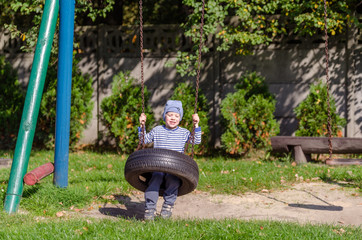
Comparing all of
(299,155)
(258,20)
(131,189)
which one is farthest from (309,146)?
(131,189)

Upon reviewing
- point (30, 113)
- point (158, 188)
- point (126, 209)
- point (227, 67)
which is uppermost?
point (227, 67)

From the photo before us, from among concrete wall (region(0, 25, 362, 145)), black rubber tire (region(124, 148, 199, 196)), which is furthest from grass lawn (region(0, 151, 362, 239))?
concrete wall (region(0, 25, 362, 145))

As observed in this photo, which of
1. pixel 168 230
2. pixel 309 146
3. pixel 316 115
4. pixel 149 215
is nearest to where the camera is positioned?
pixel 168 230

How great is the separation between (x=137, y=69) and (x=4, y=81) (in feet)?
9.18

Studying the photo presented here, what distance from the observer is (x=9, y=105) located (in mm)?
10172

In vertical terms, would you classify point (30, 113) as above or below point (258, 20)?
below

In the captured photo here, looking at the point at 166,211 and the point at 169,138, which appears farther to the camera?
the point at 169,138

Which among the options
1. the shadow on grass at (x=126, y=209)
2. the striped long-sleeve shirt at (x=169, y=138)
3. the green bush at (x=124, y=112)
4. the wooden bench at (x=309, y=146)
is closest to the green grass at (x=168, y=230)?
the shadow on grass at (x=126, y=209)

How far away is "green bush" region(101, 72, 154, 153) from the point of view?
9.51 metres

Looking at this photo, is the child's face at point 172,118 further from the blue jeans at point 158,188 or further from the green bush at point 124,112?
the green bush at point 124,112

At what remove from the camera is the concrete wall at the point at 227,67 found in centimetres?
962

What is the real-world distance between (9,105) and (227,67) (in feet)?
14.9

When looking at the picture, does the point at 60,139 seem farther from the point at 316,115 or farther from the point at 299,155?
the point at 316,115

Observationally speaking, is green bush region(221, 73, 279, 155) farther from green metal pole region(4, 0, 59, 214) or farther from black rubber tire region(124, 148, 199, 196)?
black rubber tire region(124, 148, 199, 196)
